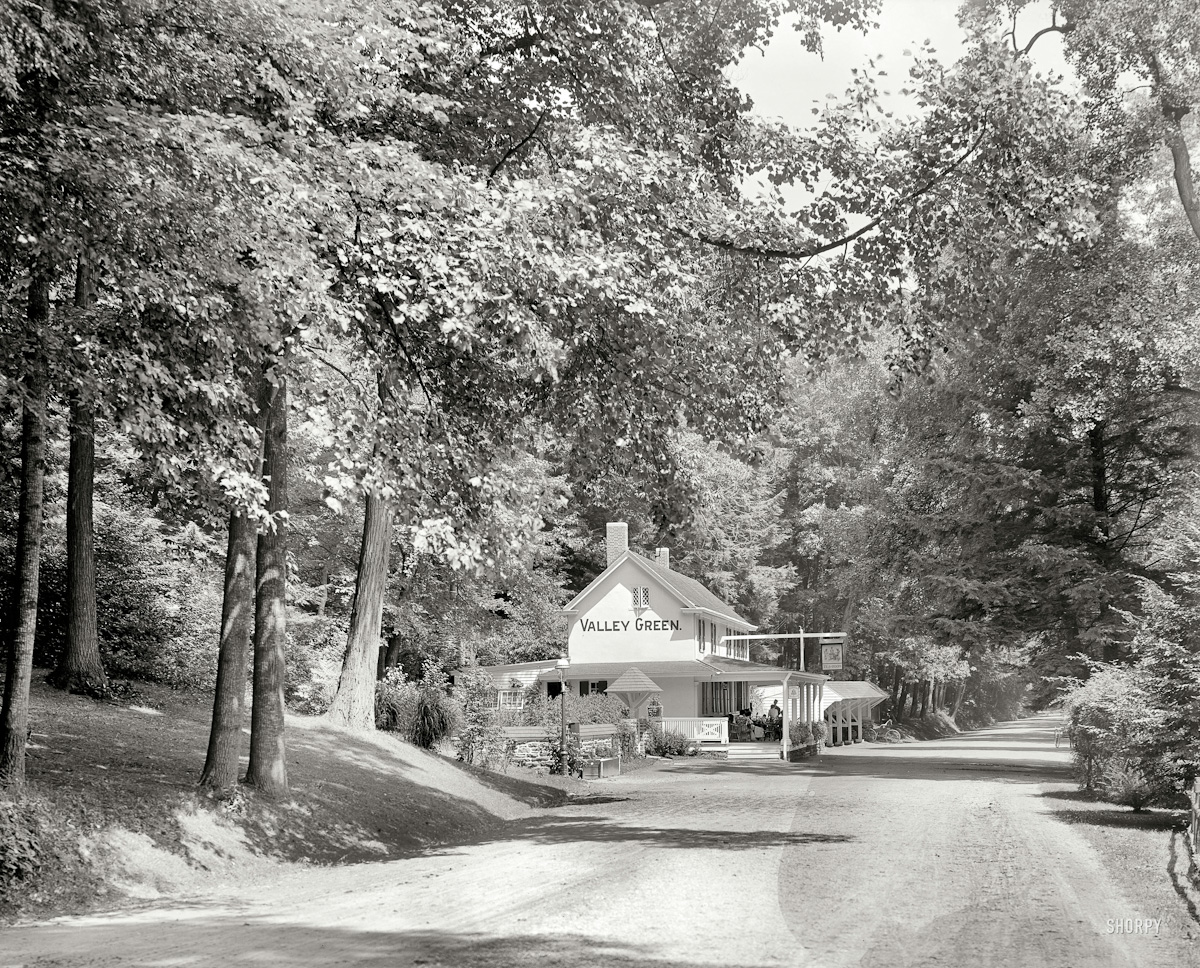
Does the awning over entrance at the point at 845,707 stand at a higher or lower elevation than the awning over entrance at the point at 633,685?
lower

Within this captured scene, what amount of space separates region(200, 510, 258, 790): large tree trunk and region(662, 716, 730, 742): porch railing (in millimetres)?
31923

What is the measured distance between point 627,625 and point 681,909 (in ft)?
139

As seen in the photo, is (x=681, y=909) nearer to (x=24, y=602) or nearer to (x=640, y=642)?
(x=24, y=602)

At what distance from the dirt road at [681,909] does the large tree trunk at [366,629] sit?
512 cm

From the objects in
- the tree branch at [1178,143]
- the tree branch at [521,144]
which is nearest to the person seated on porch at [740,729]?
the tree branch at [1178,143]

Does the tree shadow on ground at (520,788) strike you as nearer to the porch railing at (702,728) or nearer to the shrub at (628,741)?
the shrub at (628,741)

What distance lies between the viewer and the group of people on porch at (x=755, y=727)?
5125cm

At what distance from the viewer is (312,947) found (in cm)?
855

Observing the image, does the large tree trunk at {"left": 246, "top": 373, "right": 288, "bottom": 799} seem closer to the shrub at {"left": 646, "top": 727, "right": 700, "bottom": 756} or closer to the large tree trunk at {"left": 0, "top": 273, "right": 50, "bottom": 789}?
the large tree trunk at {"left": 0, "top": 273, "right": 50, "bottom": 789}

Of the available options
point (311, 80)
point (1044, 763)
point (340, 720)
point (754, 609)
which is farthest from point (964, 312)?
point (754, 609)

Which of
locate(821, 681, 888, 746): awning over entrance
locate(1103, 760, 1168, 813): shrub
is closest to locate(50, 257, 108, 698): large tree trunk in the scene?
locate(1103, 760, 1168, 813): shrub

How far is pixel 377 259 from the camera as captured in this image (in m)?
11.6

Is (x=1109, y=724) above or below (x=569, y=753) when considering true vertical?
above

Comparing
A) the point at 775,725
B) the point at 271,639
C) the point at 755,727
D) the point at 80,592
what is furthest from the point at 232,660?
the point at 775,725
